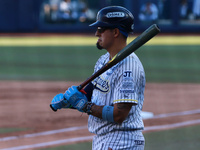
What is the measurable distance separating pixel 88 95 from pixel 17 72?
545 inches

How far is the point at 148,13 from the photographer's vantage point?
3722cm

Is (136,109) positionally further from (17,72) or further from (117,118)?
(17,72)

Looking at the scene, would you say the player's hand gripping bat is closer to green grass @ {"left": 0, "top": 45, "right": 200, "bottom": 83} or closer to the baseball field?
the baseball field

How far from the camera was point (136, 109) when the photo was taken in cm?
380

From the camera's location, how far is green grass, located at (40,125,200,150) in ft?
23.9

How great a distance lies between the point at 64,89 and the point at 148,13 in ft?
81.9

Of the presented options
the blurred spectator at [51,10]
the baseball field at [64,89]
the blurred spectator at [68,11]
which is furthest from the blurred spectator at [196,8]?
the blurred spectator at [51,10]

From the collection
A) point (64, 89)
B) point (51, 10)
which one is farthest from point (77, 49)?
point (64, 89)

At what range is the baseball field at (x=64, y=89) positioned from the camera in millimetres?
7840

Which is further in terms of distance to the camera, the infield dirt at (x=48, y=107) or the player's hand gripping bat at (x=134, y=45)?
the infield dirt at (x=48, y=107)

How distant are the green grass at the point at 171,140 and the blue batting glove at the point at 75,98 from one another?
3654 mm

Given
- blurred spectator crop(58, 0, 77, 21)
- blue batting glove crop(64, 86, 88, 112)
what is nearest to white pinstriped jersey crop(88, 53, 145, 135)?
blue batting glove crop(64, 86, 88, 112)

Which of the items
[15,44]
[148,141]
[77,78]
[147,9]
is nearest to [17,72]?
[77,78]

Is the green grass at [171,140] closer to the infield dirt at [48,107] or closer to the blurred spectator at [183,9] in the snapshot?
the infield dirt at [48,107]
